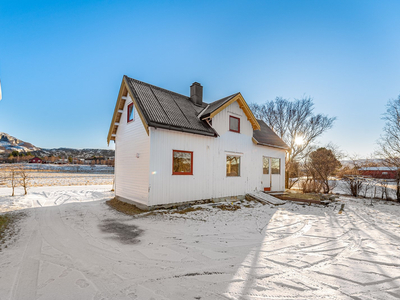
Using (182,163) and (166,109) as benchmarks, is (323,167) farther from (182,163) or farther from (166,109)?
(166,109)

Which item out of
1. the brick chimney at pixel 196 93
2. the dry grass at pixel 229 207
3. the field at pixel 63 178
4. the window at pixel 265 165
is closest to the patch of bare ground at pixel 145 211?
the dry grass at pixel 229 207

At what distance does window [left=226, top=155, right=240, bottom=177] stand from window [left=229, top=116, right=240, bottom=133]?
174cm

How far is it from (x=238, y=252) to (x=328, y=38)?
12.0 meters

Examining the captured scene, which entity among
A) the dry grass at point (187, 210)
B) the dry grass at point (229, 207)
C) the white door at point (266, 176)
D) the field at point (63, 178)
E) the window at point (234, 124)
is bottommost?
the field at point (63, 178)

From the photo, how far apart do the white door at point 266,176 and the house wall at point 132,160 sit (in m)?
8.59

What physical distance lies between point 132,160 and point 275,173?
10540 millimetres

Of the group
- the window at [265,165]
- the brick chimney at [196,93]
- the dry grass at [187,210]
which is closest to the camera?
the dry grass at [187,210]

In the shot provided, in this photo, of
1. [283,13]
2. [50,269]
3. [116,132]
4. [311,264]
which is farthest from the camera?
[116,132]

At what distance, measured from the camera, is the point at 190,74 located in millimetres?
15203

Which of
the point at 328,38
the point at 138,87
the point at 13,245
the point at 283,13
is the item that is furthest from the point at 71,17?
the point at 328,38

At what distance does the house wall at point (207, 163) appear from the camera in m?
8.89

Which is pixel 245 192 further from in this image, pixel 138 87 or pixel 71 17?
pixel 71 17

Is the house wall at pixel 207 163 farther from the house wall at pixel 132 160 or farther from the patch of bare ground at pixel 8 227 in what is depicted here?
the patch of bare ground at pixel 8 227

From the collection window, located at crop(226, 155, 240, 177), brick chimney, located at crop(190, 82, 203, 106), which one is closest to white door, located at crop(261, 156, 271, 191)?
window, located at crop(226, 155, 240, 177)
